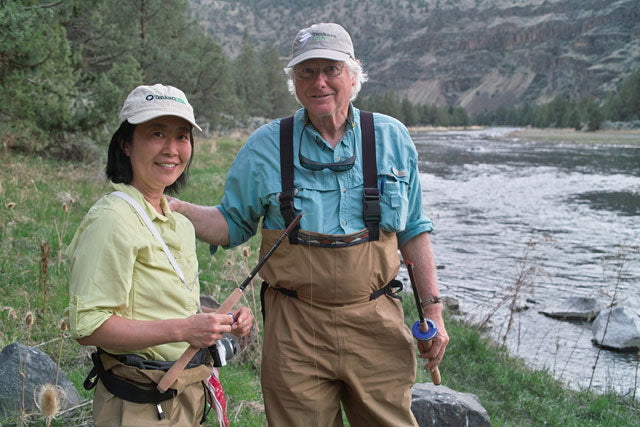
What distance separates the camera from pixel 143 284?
6.97ft

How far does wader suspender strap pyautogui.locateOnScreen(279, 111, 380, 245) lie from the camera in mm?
2754

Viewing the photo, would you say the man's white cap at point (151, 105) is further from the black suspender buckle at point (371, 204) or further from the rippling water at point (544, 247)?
the rippling water at point (544, 247)

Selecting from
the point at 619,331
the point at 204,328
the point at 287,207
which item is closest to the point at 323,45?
the point at 287,207

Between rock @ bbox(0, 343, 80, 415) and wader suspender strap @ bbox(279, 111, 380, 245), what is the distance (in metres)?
1.87

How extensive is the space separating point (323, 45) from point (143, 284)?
4.80 feet

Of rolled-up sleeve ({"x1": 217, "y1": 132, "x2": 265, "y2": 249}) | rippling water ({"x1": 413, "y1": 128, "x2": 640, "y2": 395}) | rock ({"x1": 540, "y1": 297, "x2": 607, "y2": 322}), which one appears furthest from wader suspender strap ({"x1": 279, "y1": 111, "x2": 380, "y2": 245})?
rock ({"x1": 540, "y1": 297, "x2": 607, "y2": 322})

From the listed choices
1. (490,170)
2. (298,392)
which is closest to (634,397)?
(298,392)

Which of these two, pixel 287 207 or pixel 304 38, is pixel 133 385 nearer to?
pixel 287 207

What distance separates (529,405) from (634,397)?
130cm

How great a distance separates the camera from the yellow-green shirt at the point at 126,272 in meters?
1.96

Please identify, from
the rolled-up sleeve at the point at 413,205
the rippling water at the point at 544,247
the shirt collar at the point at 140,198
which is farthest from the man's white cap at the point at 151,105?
the rippling water at the point at 544,247

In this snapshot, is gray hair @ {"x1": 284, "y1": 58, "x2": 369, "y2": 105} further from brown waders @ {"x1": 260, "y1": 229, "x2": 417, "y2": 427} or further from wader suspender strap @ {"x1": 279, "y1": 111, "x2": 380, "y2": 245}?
brown waders @ {"x1": 260, "y1": 229, "x2": 417, "y2": 427}

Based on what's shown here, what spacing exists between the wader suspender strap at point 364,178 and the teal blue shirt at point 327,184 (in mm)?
29

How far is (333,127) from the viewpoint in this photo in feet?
9.56
